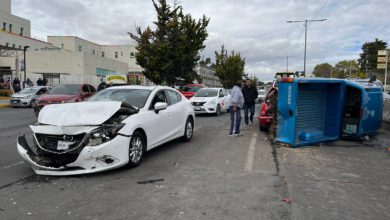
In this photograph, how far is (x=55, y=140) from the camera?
18.3 ft

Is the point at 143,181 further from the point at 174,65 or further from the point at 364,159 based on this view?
the point at 174,65

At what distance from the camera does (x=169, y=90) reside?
333 inches

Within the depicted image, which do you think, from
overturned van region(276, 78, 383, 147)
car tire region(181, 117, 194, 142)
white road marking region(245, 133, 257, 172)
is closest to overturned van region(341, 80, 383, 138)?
overturned van region(276, 78, 383, 147)

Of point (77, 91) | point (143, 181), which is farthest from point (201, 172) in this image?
point (77, 91)

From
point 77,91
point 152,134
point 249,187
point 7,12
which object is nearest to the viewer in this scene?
point 249,187

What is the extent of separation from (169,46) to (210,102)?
10.8 m

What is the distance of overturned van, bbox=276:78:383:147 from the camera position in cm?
830

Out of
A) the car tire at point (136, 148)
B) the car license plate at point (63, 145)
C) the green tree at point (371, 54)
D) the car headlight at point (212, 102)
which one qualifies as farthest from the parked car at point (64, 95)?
the green tree at point (371, 54)

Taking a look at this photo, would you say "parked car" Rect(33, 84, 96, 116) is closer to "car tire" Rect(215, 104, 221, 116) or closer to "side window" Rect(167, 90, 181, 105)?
"car tire" Rect(215, 104, 221, 116)

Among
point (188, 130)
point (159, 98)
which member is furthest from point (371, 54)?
point (159, 98)

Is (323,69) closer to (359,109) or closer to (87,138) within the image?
(359,109)

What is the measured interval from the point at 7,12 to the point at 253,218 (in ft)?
207

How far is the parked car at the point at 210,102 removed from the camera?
53.8 feet

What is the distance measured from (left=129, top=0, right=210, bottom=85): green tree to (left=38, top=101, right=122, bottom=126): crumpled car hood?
1943cm
